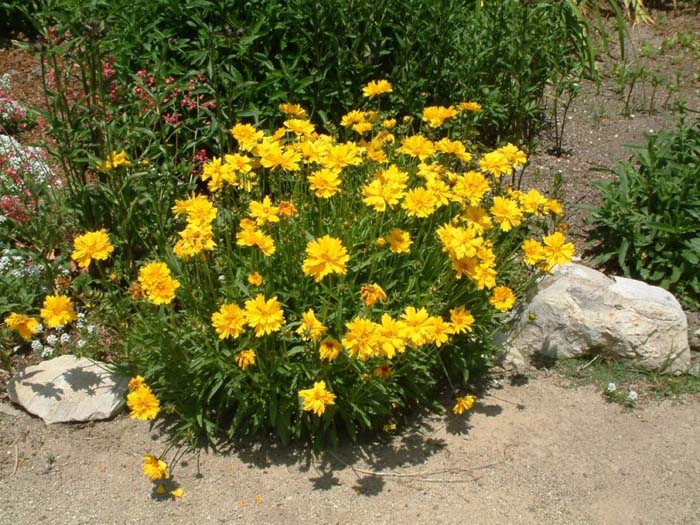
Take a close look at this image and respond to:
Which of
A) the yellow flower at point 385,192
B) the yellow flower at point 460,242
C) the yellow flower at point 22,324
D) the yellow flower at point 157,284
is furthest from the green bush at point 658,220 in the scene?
the yellow flower at point 22,324

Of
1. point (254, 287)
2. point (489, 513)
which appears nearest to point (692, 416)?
point (489, 513)

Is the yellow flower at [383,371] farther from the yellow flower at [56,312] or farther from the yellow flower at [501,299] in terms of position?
the yellow flower at [56,312]

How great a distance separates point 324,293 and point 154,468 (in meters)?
0.94

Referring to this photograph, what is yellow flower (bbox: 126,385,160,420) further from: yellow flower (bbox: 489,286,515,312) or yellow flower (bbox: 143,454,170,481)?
yellow flower (bbox: 489,286,515,312)

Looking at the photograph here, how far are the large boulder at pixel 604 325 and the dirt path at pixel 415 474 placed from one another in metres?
0.29

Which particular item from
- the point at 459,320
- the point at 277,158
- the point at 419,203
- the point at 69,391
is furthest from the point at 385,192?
the point at 69,391

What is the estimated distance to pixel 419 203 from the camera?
10.0 feet

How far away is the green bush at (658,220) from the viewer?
12.9 ft

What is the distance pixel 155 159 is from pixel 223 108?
17.3 inches

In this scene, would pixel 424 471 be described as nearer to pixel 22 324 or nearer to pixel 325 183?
pixel 325 183

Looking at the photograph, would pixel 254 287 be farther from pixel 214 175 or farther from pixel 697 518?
pixel 697 518

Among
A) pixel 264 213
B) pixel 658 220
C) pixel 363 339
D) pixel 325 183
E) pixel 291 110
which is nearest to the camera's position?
pixel 363 339

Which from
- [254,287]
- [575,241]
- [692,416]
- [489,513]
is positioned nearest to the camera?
[489,513]

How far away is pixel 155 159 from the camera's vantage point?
4039 mm
